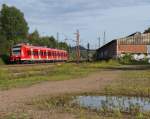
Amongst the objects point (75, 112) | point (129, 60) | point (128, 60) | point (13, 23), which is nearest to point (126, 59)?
point (129, 60)

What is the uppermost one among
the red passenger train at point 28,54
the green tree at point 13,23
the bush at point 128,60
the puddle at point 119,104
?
the green tree at point 13,23

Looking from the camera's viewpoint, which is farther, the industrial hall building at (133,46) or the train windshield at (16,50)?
the industrial hall building at (133,46)

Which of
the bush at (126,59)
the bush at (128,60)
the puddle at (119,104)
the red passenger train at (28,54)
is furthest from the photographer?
the bush at (126,59)

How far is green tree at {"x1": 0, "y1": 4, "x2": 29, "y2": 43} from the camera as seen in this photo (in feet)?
403

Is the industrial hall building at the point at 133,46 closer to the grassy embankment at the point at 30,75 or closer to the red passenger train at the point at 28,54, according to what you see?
the red passenger train at the point at 28,54

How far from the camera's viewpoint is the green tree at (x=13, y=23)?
12269 cm

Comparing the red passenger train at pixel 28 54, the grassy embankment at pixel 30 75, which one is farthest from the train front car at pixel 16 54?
the grassy embankment at pixel 30 75

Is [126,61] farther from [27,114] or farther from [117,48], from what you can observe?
[27,114]

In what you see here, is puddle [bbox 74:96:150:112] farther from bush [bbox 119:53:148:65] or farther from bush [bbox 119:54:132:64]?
bush [bbox 119:54:132:64]

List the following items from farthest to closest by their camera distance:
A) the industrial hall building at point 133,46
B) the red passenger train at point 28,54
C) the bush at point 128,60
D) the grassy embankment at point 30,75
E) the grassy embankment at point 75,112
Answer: the industrial hall building at point 133,46 < the bush at point 128,60 < the red passenger train at point 28,54 < the grassy embankment at point 30,75 < the grassy embankment at point 75,112

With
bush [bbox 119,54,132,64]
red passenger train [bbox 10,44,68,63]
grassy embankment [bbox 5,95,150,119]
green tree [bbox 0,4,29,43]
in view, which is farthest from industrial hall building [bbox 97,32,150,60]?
grassy embankment [bbox 5,95,150,119]

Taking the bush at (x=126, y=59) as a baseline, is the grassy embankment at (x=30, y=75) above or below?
below

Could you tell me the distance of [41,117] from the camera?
38.6 feet

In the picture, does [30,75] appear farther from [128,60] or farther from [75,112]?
[128,60]
